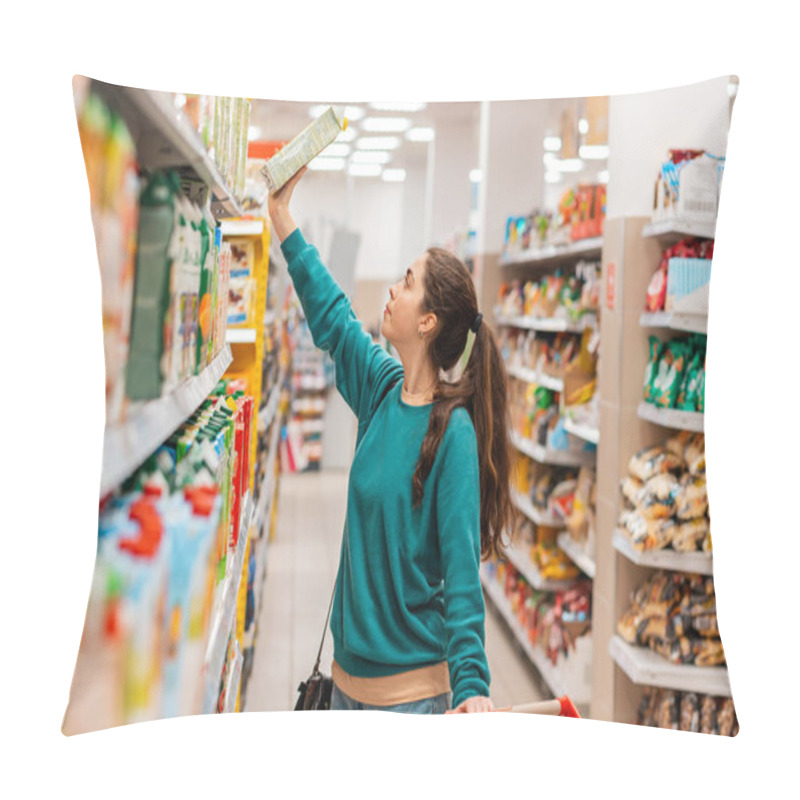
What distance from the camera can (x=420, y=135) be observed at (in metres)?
2.18

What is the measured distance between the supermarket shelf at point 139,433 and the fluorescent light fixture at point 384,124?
711 mm

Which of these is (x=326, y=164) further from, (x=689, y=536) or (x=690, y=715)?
(x=690, y=715)

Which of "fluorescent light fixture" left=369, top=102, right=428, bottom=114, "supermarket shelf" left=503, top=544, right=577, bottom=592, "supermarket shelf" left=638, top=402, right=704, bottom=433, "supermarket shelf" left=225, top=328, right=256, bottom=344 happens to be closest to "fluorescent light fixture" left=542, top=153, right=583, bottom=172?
"fluorescent light fixture" left=369, top=102, right=428, bottom=114

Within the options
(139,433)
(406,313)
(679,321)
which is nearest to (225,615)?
(139,433)

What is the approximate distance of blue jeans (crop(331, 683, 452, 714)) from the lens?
6.43 feet

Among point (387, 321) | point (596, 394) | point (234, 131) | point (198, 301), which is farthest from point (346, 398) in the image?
point (596, 394)

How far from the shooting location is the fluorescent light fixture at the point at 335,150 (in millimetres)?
2006

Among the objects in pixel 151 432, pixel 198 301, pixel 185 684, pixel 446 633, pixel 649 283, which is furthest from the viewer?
pixel 649 283

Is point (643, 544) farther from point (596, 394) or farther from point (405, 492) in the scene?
point (405, 492)

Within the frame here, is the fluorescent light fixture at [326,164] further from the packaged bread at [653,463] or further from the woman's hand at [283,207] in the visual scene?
the packaged bread at [653,463]

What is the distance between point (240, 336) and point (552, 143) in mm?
858

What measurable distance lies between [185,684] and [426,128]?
1303mm

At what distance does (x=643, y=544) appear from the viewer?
2.27 metres

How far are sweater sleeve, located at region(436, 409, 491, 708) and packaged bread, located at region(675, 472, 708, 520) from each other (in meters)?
0.54
